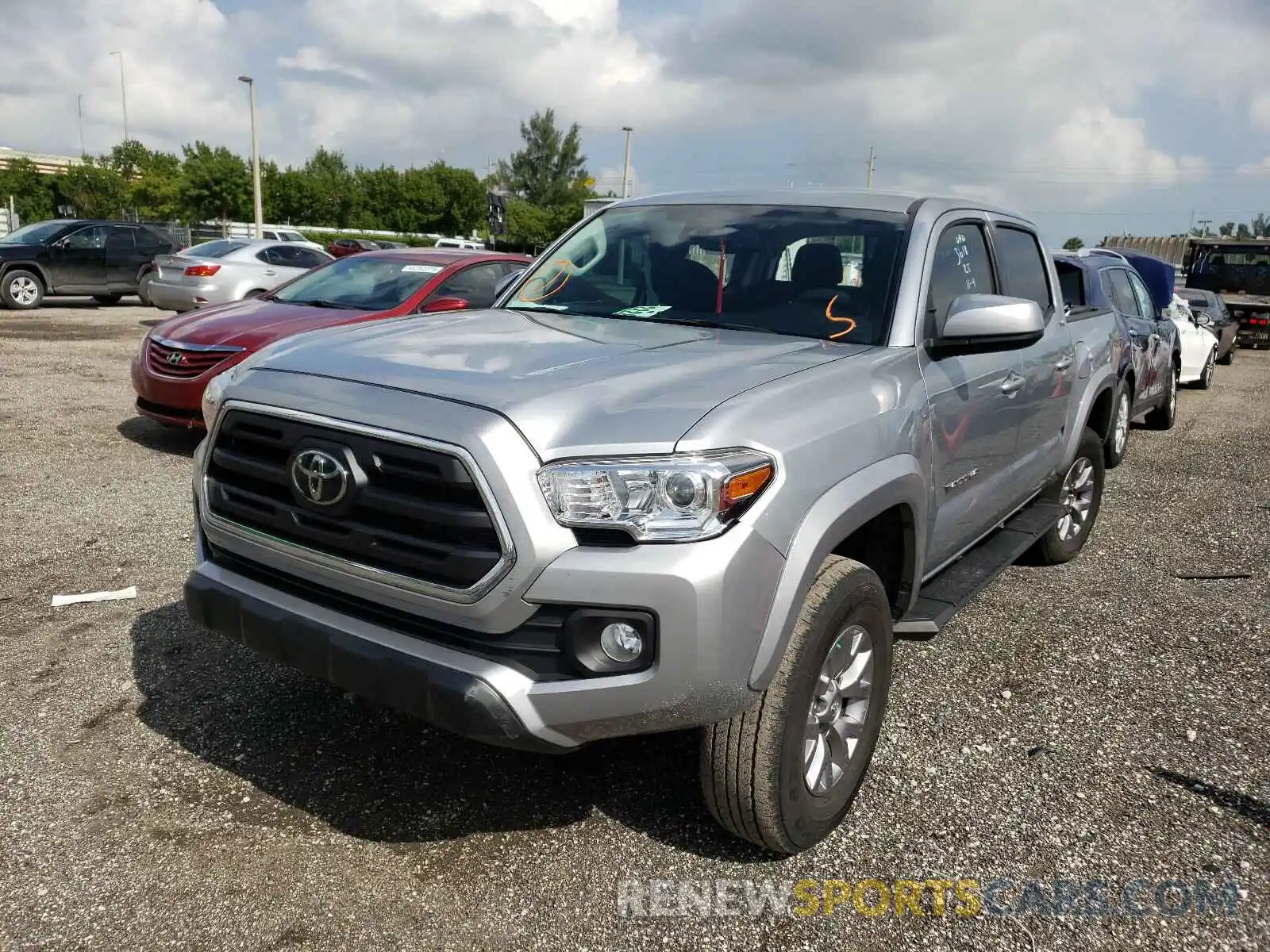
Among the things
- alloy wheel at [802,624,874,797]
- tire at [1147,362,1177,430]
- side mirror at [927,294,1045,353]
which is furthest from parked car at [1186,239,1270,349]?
alloy wheel at [802,624,874,797]

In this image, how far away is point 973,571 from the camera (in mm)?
3965

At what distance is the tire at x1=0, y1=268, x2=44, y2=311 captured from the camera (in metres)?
17.1

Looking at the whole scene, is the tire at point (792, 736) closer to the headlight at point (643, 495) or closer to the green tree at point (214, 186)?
the headlight at point (643, 495)

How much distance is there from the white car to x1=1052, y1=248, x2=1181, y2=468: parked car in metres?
2.37

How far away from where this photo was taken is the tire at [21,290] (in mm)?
17094

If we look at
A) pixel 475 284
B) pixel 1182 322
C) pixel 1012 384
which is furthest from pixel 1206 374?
pixel 1012 384

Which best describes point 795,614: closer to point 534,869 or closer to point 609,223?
point 534,869

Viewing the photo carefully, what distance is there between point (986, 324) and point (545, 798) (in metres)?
2.05

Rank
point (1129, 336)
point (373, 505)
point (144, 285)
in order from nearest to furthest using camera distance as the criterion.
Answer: point (373, 505), point (1129, 336), point (144, 285)

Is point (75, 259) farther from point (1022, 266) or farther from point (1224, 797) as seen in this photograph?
point (1224, 797)

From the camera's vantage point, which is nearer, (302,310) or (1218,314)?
(302,310)

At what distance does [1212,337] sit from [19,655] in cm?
1474

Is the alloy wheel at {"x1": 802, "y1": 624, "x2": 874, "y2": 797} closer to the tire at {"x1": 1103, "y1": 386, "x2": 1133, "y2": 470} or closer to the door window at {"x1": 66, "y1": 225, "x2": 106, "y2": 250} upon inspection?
the tire at {"x1": 1103, "y1": 386, "x2": 1133, "y2": 470}

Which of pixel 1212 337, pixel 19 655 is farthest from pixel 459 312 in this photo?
pixel 1212 337
